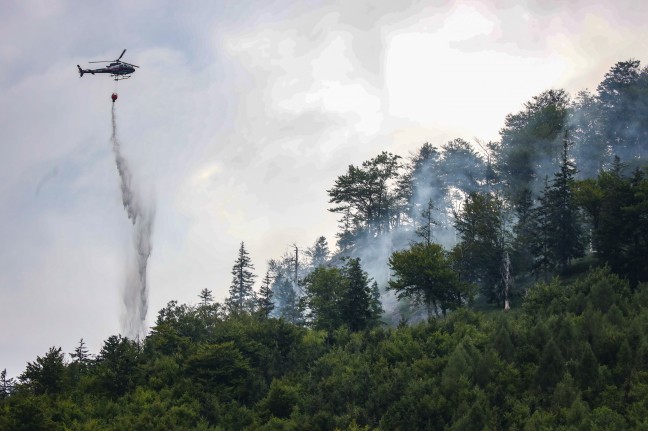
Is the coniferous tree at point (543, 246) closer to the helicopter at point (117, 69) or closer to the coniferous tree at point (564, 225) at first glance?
the coniferous tree at point (564, 225)

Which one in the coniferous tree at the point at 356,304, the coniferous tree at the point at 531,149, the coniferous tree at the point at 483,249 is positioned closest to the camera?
the coniferous tree at the point at 356,304

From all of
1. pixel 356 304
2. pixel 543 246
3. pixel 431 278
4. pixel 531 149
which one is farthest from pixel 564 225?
pixel 531 149

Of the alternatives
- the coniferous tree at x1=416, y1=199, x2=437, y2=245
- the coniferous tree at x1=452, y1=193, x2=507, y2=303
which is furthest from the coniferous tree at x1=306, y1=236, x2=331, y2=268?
the coniferous tree at x1=452, y1=193, x2=507, y2=303

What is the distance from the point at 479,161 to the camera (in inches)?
4756

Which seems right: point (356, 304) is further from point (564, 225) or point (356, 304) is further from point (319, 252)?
point (319, 252)

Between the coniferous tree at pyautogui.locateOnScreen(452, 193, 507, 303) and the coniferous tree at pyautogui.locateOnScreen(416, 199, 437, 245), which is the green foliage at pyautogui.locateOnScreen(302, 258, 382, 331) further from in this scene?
the coniferous tree at pyautogui.locateOnScreen(452, 193, 507, 303)

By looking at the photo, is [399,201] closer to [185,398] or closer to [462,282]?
[462,282]

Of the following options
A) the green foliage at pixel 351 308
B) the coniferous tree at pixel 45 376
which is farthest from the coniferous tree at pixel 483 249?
the coniferous tree at pixel 45 376

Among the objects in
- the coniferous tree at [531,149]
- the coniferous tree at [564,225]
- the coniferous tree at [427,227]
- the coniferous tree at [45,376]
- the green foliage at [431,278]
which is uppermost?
the coniferous tree at [531,149]

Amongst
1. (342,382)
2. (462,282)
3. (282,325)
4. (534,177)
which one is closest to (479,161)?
(534,177)

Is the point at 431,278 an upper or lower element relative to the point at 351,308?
upper

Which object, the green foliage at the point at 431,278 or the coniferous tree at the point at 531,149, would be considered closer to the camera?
the green foliage at the point at 431,278

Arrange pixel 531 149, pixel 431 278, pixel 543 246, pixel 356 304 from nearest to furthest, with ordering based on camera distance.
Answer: pixel 543 246 < pixel 431 278 < pixel 356 304 < pixel 531 149

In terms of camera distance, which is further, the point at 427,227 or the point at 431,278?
the point at 427,227
